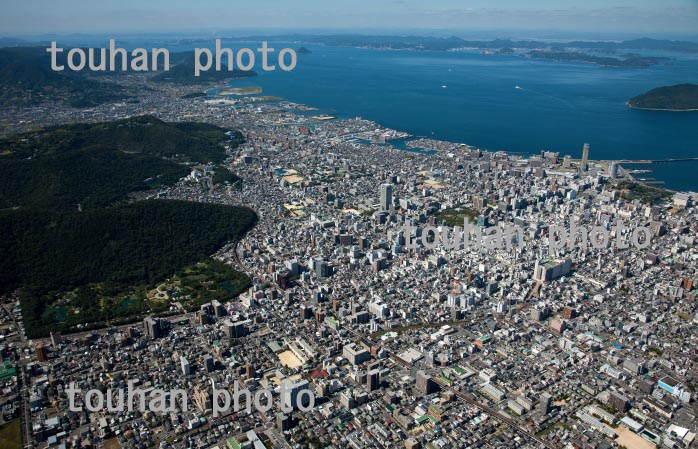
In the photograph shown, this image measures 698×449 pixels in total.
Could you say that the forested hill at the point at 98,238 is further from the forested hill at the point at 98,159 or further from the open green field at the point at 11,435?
the open green field at the point at 11,435

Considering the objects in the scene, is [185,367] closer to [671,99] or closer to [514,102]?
[514,102]

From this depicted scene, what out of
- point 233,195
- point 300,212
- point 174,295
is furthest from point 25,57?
point 174,295

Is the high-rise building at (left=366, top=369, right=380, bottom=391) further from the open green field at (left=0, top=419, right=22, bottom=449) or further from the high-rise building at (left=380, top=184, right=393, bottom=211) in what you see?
the high-rise building at (left=380, top=184, right=393, bottom=211)

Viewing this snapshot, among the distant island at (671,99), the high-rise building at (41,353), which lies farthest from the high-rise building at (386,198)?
the distant island at (671,99)

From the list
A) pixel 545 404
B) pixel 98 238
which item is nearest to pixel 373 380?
pixel 545 404

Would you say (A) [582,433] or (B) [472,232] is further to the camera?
(B) [472,232]

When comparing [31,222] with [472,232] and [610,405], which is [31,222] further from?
[610,405]
